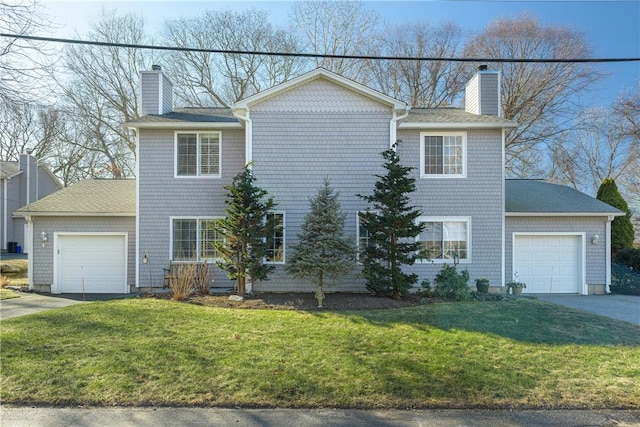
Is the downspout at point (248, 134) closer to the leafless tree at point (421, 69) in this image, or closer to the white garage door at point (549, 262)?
the white garage door at point (549, 262)

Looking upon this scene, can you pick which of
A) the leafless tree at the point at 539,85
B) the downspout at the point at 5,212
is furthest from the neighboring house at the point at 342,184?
the downspout at the point at 5,212

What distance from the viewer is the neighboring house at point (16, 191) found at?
27.6m

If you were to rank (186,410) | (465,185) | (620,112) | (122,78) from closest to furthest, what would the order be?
(186,410)
(465,185)
(620,112)
(122,78)

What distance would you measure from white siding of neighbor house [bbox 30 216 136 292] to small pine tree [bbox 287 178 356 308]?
618cm

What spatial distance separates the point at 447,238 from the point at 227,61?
20.0 meters

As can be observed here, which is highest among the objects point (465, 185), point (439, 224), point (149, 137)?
point (149, 137)

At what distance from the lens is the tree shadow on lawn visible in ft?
22.5

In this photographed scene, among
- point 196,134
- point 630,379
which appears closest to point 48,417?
point 630,379

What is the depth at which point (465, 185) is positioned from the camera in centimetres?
1248

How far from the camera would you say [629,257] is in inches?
563

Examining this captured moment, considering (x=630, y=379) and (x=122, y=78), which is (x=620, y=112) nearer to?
(x=630, y=379)

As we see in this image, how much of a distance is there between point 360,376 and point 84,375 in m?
3.57

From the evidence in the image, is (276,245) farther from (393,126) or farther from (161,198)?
(393,126)

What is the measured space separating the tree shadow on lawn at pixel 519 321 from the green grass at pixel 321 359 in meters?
0.04
